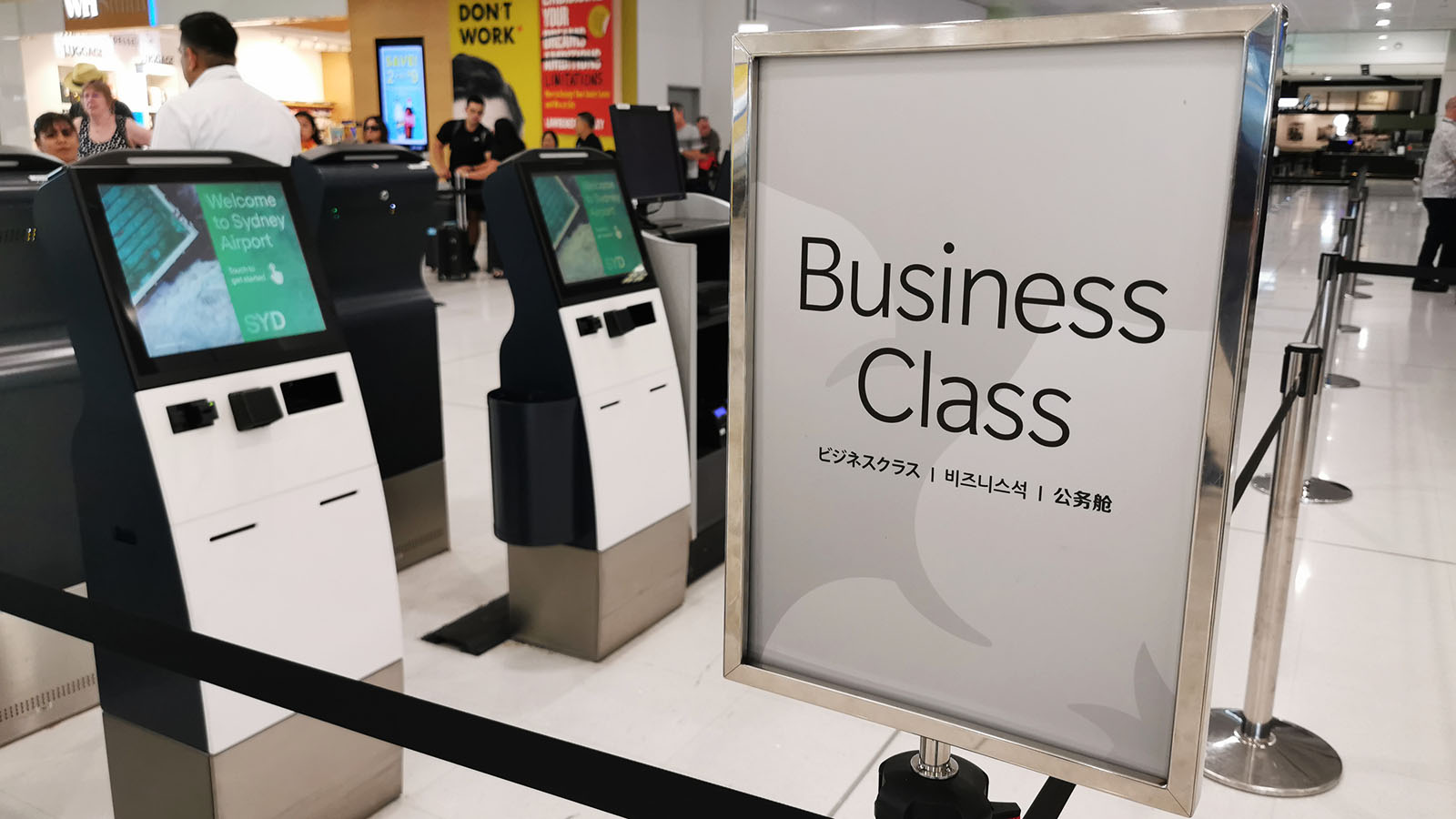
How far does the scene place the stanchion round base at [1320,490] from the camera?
4.30 m

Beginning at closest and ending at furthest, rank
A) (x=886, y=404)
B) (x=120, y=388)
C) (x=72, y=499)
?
(x=886, y=404)
(x=120, y=388)
(x=72, y=499)

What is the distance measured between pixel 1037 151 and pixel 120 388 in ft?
5.10

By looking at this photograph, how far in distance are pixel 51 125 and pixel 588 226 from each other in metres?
3.04

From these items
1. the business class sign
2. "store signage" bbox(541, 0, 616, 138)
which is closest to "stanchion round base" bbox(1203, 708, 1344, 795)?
the business class sign

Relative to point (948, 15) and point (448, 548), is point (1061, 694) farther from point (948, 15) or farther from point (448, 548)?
A: point (948, 15)

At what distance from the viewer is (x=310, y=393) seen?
207cm

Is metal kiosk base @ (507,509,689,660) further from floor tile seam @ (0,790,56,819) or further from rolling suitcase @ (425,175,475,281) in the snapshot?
rolling suitcase @ (425,175,475,281)

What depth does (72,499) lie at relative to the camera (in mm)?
2652

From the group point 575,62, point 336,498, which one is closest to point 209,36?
point 336,498

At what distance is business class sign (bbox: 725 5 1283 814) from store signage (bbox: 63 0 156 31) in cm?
1557

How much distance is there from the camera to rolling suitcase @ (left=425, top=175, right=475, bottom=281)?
31.2 ft

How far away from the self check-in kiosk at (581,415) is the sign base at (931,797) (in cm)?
183

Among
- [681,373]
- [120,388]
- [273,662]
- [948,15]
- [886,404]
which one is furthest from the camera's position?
[948,15]

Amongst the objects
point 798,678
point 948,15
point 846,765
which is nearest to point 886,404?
point 798,678
